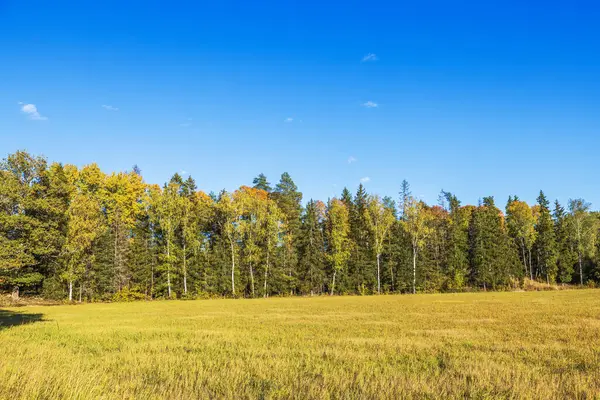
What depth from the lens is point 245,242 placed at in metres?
67.2

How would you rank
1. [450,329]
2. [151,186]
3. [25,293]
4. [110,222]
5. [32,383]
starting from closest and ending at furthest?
[32,383], [450,329], [25,293], [110,222], [151,186]

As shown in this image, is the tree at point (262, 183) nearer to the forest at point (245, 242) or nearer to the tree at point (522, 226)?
the forest at point (245, 242)

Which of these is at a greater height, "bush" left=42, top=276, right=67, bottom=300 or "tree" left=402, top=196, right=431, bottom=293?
"tree" left=402, top=196, right=431, bottom=293

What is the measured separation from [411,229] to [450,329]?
186 ft

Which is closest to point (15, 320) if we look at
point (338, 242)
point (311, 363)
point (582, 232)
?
point (311, 363)

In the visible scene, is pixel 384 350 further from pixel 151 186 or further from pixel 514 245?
pixel 514 245

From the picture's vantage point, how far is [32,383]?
22.4 ft

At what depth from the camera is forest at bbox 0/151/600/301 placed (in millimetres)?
50312

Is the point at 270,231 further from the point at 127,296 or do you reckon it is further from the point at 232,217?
the point at 127,296

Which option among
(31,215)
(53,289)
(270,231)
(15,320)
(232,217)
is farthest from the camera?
(270,231)

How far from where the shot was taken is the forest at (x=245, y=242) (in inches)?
1981

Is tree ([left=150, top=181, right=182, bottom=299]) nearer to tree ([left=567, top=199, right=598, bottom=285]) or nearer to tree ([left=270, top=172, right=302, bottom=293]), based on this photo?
tree ([left=270, top=172, right=302, bottom=293])

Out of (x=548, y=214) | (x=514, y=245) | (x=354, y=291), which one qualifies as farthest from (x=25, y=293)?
(x=548, y=214)

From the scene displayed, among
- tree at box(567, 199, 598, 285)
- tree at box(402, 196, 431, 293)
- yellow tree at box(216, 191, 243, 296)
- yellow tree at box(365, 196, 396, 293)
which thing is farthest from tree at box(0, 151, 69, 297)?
tree at box(567, 199, 598, 285)
